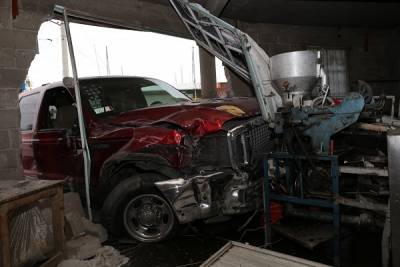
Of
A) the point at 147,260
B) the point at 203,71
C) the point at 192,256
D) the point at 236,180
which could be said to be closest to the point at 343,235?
the point at 236,180

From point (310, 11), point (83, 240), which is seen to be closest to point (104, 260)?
point (83, 240)

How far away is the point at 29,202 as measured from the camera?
113 inches

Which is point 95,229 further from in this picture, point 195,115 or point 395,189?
point 395,189

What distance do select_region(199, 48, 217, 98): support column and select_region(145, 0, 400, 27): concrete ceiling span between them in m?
0.92

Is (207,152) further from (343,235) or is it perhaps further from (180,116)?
(343,235)

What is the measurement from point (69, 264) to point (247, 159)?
2.02 meters

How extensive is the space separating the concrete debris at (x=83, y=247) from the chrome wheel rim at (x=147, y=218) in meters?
0.39

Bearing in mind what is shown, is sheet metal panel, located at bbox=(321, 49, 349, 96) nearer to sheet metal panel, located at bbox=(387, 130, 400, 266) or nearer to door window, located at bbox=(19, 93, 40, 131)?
sheet metal panel, located at bbox=(387, 130, 400, 266)

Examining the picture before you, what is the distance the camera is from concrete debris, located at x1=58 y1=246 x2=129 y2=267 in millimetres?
3205

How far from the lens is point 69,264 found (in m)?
3.18

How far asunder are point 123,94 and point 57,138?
1104mm

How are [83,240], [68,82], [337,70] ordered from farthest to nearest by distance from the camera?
[337,70] < [68,82] < [83,240]

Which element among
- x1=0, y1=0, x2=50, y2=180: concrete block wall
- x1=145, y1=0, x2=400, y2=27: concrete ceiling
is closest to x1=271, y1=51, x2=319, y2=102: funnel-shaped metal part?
x1=145, y1=0, x2=400, y2=27: concrete ceiling

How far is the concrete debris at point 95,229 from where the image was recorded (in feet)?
12.9
